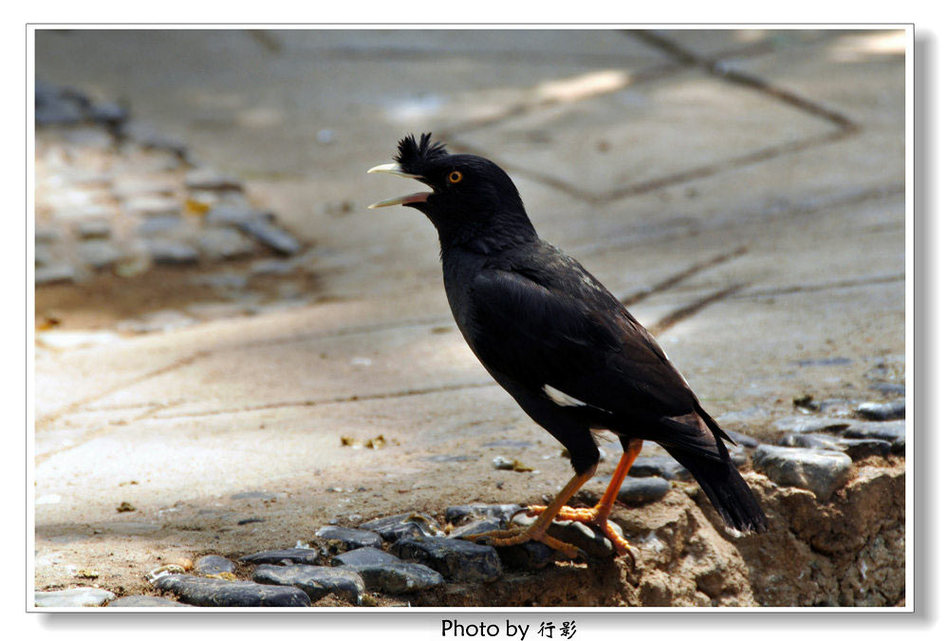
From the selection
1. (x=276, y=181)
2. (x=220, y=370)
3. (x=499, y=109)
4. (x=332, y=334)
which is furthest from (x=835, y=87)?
(x=220, y=370)

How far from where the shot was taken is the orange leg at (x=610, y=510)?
11.3 ft

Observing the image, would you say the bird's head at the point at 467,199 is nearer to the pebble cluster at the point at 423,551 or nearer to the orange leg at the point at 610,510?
the orange leg at the point at 610,510

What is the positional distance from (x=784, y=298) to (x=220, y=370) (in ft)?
8.87

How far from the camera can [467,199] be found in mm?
3660

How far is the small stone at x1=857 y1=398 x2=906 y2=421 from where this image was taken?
4.07 m

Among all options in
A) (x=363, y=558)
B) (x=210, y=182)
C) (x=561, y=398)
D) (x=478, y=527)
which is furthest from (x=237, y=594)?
(x=210, y=182)

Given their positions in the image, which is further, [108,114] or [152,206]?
[108,114]

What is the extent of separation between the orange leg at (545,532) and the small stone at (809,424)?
107 cm

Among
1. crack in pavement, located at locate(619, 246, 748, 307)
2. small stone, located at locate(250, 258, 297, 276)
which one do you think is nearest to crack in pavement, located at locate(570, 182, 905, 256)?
crack in pavement, located at locate(619, 246, 748, 307)

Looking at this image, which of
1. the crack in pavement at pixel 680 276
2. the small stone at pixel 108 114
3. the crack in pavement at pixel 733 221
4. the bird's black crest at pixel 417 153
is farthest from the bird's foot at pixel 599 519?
the small stone at pixel 108 114

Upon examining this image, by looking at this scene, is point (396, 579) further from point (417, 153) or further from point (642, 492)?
point (417, 153)

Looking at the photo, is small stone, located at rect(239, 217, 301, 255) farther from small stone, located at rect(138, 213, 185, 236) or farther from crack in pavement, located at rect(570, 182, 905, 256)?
crack in pavement, located at rect(570, 182, 905, 256)

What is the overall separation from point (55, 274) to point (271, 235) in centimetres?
141
